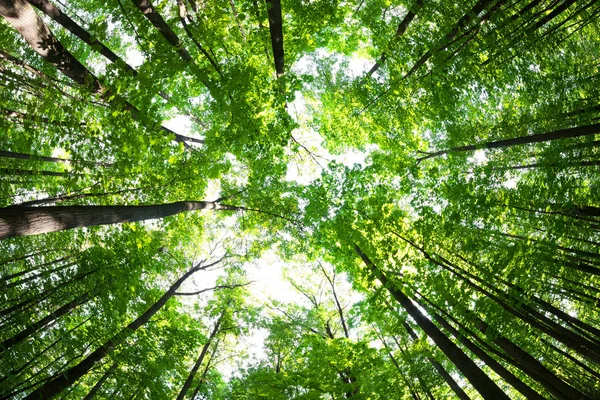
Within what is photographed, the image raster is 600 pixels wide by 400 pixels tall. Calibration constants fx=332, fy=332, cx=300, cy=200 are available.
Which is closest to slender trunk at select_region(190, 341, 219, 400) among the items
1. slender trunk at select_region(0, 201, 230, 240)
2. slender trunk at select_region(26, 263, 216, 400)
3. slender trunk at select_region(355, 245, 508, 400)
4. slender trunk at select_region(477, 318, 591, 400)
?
slender trunk at select_region(26, 263, 216, 400)

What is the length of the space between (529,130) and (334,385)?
5982 mm

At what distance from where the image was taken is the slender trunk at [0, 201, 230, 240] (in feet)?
9.36

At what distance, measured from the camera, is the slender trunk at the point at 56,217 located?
2.85 m

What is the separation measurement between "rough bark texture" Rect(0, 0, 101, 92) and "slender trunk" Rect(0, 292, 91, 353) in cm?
335

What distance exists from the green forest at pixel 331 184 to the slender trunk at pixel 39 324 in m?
0.05

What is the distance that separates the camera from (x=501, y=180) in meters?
5.91

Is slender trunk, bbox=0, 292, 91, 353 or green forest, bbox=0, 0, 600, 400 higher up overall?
green forest, bbox=0, 0, 600, 400

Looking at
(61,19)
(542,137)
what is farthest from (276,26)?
(542,137)

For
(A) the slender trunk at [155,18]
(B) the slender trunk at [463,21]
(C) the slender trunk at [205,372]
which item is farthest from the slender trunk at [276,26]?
(C) the slender trunk at [205,372]

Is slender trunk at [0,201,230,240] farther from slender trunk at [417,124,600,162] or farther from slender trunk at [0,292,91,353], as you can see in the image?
slender trunk at [417,124,600,162]

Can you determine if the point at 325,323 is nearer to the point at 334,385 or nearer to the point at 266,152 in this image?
the point at 334,385

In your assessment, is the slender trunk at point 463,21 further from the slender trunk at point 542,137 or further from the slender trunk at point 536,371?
the slender trunk at point 536,371

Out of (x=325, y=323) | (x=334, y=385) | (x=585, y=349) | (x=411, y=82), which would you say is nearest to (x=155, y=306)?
(x=334, y=385)

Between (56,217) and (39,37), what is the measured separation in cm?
218
